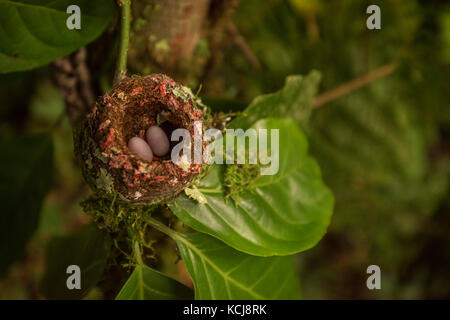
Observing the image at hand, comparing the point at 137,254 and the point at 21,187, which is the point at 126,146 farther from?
the point at 21,187

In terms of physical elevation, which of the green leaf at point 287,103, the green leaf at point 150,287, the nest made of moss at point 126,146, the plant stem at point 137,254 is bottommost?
the green leaf at point 150,287

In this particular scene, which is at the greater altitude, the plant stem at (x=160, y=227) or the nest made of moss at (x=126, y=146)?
the nest made of moss at (x=126, y=146)

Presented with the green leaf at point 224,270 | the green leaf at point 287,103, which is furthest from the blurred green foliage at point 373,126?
the green leaf at point 224,270

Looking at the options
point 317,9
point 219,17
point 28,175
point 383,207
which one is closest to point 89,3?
point 219,17

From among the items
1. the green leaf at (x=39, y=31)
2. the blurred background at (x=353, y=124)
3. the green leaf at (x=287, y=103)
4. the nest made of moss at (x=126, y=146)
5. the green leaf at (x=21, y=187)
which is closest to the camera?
the nest made of moss at (x=126, y=146)

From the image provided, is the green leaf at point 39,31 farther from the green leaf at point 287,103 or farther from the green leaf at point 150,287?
the green leaf at point 150,287

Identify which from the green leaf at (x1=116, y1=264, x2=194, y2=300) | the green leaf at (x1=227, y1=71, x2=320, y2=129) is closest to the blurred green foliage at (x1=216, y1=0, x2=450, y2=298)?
the green leaf at (x1=227, y1=71, x2=320, y2=129)

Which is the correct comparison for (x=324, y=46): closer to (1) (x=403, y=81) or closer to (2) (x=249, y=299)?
(1) (x=403, y=81)

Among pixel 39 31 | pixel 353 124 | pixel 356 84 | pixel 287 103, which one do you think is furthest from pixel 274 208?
pixel 353 124
